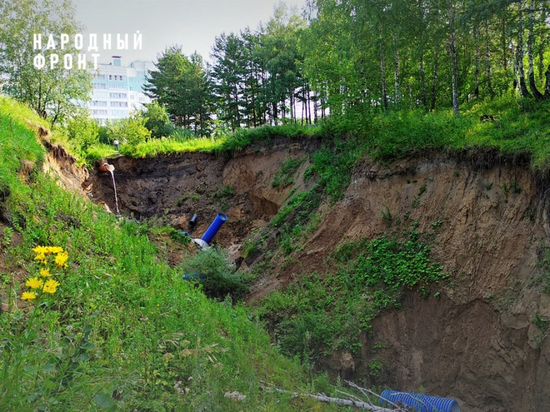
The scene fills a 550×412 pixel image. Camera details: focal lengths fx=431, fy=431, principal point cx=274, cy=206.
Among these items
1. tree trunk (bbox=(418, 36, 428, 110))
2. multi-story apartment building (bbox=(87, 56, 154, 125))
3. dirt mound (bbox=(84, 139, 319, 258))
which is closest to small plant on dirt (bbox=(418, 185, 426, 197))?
dirt mound (bbox=(84, 139, 319, 258))

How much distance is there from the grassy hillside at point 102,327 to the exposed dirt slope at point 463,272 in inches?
87.0

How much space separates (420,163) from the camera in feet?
35.1

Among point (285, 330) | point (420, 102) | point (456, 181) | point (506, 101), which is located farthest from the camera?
point (420, 102)

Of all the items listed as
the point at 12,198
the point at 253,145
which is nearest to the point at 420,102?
the point at 253,145

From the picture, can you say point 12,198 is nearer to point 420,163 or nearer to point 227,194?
point 420,163

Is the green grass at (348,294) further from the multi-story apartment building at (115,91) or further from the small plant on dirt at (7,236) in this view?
the multi-story apartment building at (115,91)

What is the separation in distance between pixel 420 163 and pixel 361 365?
5.13 meters

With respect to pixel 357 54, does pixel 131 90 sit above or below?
above

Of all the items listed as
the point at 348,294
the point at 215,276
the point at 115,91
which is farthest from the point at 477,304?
the point at 115,91

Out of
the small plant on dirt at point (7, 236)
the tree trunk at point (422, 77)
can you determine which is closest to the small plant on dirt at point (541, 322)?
the small plant on dirt at point (7, 236)

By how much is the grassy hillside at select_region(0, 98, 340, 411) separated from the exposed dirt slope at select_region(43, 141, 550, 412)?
221 cm

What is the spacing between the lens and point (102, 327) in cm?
542

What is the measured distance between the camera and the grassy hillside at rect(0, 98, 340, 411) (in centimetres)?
267

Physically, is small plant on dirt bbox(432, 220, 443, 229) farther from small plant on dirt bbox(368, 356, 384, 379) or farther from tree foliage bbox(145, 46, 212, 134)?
tree foliage bbox(145, 46, 212, 134)
